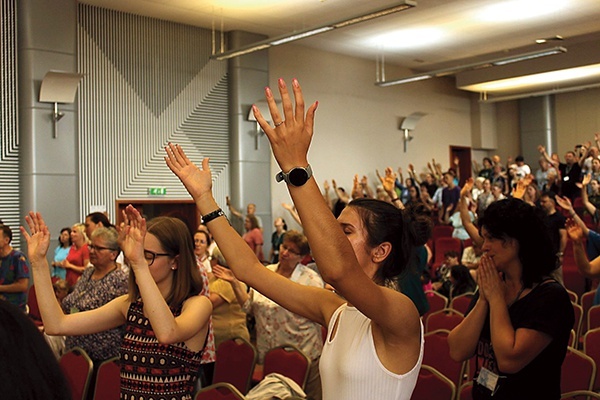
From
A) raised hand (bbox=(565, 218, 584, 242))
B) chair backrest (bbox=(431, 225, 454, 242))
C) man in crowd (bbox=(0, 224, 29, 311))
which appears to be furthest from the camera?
chair backrest (bbox=(431, 225, 454, 242))

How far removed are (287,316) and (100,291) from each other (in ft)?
3.76

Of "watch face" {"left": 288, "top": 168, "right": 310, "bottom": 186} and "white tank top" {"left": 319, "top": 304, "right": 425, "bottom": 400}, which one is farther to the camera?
"white tank top" {"left": 319, "top": 304, "right": 425, "bottom": 400}

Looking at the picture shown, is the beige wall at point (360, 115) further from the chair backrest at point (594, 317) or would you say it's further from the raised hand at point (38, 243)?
the raised hand at point (38, 243)

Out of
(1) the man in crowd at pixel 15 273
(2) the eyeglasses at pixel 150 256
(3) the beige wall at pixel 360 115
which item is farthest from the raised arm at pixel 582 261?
(3) the beige wall at pixel 360 115

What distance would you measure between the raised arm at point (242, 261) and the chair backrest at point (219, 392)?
95 cm

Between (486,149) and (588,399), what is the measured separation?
53.1 ft

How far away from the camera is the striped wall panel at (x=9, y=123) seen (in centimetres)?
1004

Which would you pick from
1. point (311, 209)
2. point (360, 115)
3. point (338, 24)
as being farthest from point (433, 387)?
point (360, 115)

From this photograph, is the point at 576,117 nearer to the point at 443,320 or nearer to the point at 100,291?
the point at 443,320

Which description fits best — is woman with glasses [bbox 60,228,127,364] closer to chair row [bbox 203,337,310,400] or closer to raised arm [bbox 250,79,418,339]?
chair row [bbox 203,337,310,400]

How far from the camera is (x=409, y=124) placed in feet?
Answer: 53.3

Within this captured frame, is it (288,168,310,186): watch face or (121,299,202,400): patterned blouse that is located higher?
(288,168,310,186): watch face

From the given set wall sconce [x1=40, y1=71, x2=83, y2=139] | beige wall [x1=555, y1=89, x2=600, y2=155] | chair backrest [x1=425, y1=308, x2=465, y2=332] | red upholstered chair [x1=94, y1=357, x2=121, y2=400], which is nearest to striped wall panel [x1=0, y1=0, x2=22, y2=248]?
wall sconce [x1=40, y1=71, x2=83, y2=139]

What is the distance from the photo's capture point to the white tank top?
5.69 feet
